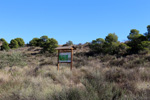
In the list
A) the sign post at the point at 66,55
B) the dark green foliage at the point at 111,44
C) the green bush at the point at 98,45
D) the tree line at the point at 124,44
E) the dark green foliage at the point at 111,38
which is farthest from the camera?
the green bush at the point at 98,45

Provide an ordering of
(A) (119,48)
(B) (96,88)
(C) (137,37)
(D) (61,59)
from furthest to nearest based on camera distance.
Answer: (A) (119,48) < (C) (137,37) < (D) (61,59) < (B) (96,88)

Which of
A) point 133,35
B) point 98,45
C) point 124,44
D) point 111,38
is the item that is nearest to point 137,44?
point 133,35

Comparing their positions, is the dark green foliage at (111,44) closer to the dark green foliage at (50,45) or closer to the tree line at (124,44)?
the tree line at (124,44)

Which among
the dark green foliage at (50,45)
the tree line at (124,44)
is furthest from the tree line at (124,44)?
the dark green foliage at (50,45)

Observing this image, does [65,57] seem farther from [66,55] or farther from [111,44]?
[111,44]

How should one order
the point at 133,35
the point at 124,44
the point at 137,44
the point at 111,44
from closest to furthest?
the point at 137,44 → the point at 133,35 → the point at 124,44 → the point at 111,44

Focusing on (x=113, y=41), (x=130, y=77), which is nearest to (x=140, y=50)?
(x=113, y=41)

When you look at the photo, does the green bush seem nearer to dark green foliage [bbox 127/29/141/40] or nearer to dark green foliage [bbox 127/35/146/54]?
dark green foliage [bbox 127/29/141/40]

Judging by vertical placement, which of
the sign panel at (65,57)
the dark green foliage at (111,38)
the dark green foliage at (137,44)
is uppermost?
the dark green foliage at (111,38)

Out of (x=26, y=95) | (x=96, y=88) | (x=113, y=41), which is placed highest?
(x=113, y=41)

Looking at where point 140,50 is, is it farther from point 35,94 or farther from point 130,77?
point 35,94

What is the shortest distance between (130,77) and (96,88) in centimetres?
339

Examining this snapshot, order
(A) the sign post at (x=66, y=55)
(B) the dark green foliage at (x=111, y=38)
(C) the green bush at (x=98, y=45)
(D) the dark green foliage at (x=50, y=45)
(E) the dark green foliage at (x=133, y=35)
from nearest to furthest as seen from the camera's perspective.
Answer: (A) the sign post at (x=66, y=55) < (E) the dark green foliage at (x=133, y=35) < (B) the dark green foliage at (x=111, y=38) < (C) the green bush at (x=98, y=45) < (D) the dark green foliage at (x=50, y=45)

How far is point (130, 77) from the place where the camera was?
6.95 meters
